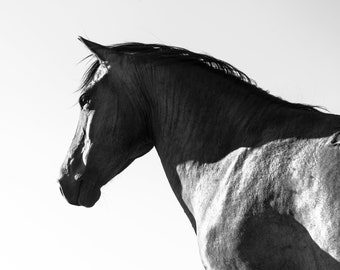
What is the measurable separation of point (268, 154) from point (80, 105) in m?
2.38

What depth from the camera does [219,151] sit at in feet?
22.7

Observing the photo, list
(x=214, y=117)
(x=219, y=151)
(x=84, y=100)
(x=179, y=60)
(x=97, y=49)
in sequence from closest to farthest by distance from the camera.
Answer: (x=219, y=151) → (x=214, y=117) → (x=179, y=60) → (x=97, y=49) → (x=84, y=100)

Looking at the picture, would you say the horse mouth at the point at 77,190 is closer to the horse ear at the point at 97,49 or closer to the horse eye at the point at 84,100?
the horse eye at the point at 84,100

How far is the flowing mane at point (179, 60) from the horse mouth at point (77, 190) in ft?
2.99

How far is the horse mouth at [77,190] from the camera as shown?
7.84 metres

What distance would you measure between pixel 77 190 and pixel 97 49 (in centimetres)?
139

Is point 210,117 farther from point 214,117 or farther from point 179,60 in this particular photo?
point 179,60

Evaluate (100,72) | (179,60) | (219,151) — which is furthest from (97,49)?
(219,151)

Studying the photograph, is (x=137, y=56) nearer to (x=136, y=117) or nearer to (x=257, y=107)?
(x=136, y=117)

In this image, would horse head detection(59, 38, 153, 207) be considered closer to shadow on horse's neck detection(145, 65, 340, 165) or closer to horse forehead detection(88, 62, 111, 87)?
horse forehead detection(88, 62, 111, 87)

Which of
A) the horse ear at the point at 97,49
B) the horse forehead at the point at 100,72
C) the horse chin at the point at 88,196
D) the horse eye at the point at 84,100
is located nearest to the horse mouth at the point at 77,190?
the horse chin at the point at 88,196

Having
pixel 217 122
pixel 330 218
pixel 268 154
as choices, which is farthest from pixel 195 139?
pixel 330 218

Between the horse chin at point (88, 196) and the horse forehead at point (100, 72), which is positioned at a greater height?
the horse forehead at point (100, 72)

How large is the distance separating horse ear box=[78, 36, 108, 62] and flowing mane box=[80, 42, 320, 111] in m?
0.06
